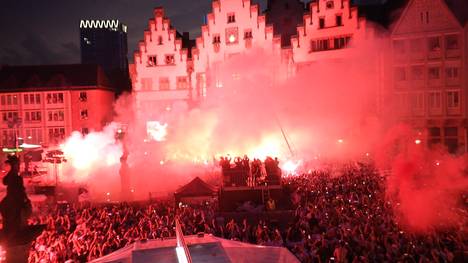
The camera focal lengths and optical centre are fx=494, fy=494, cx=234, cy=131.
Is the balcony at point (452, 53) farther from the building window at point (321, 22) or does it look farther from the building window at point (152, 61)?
the building window at point (152, 61)

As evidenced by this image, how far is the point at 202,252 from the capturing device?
6340 millimetres

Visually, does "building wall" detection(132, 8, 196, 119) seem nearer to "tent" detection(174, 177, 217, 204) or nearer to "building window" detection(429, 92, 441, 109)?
"building window" detection(429, 92, 441, 109)

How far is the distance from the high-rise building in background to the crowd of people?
380ft

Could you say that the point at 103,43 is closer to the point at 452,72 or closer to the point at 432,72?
the point at 432,72

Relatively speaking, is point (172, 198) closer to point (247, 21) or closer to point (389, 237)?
point (389, 237)

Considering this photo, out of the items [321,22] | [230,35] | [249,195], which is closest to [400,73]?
[321,22]

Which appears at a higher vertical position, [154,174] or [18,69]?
[18,69]

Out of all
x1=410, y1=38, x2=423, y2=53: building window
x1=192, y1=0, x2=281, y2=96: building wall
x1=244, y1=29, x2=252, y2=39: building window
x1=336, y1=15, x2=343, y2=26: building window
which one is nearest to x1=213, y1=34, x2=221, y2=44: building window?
x1=192, y1=0, x2=281, y2=96: building wall

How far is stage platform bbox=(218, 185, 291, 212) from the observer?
59.6ft

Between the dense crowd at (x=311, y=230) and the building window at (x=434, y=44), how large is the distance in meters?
15.4

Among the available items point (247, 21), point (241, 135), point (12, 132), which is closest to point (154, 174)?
point (241, 135)

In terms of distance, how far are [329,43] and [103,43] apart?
111 m

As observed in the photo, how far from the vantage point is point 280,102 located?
3203 centimetres

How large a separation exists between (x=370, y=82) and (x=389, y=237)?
22330 mm
